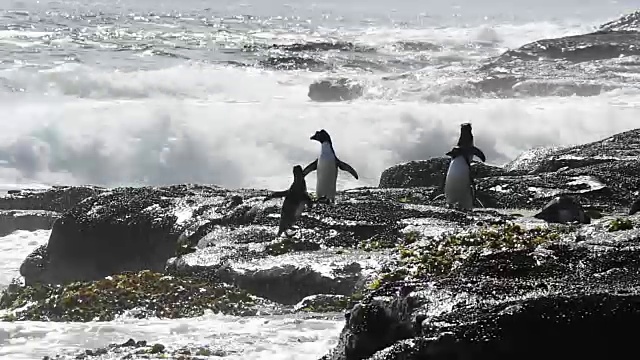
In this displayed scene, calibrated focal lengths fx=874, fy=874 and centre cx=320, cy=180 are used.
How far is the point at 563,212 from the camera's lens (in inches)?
436

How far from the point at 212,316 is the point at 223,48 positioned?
2597 inches

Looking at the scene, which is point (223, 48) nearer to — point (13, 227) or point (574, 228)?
point (13, 227)

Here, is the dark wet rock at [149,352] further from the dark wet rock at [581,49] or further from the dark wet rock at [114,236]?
the dark wet rock at [581,49]

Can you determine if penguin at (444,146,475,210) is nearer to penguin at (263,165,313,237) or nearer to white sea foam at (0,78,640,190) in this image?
penguin at (263,165,313,237)

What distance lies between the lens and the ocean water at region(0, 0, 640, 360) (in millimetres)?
8461

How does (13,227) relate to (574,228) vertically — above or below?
below

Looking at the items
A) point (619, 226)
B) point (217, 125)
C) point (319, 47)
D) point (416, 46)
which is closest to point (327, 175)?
point (619, 226)

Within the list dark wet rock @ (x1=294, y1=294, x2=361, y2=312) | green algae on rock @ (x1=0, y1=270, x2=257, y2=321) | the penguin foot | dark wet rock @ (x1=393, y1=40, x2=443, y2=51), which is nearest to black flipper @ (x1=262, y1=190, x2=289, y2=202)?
the penguin foot

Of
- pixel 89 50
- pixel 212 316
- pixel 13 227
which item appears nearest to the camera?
pixel 212 316

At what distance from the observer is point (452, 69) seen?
4994cm

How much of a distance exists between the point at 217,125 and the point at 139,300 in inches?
979

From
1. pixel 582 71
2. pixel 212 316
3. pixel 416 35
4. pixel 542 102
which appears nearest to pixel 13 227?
pixel 212 316

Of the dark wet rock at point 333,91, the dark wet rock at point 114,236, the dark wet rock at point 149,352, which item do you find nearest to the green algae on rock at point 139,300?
the dark wet rock at point 149,352

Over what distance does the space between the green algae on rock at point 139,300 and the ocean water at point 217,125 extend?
486mm
